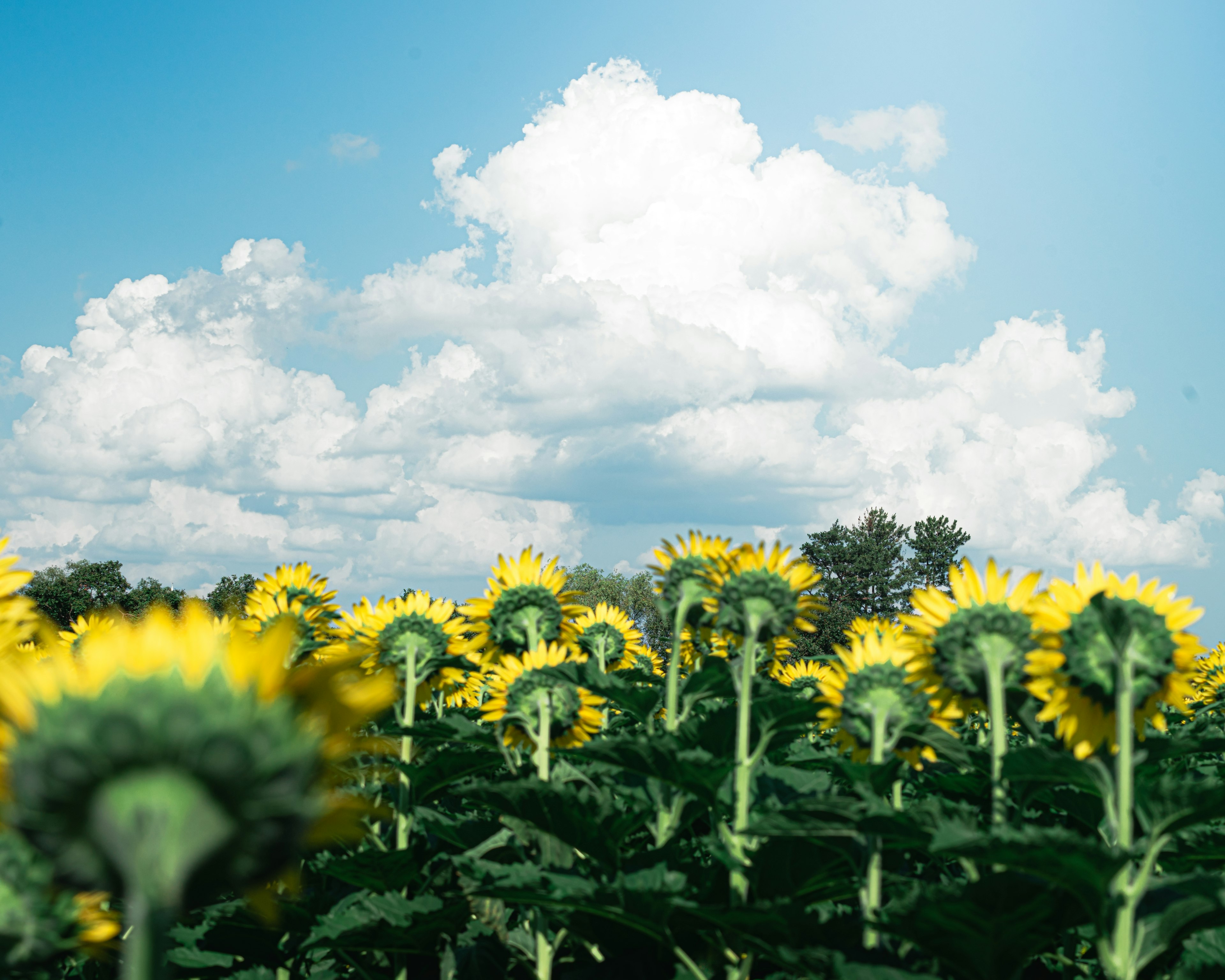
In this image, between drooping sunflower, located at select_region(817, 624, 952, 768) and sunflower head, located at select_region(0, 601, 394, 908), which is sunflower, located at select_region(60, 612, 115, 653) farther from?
sunflower head, located at select_region(0, 601, 394, 908)

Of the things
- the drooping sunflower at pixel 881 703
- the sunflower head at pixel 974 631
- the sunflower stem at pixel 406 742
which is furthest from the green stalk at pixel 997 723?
the sunflower stem at pixel 406 742

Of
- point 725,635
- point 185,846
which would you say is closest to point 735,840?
point 725,635

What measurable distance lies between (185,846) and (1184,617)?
3.20 m

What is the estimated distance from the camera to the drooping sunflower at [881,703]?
350 centimetres

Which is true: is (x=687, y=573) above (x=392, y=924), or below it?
above

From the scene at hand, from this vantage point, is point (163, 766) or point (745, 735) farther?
point (745, 735)

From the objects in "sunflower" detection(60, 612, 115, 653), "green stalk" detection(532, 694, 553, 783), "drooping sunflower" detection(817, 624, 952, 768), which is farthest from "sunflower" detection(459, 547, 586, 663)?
"sunflower" detection(60, 612, 115, 653)

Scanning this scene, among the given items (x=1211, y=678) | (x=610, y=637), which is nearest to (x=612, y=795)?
(x=610, y=637)

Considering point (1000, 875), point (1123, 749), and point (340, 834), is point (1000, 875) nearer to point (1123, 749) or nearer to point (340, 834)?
point (1123, 749)

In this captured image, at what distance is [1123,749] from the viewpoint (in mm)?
2586

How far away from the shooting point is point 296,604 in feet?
20.2

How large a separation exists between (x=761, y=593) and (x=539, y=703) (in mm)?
1479

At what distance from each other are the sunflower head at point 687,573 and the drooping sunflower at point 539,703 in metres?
0.70

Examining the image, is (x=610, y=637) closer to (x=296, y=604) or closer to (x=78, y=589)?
(x=296, y=604)
